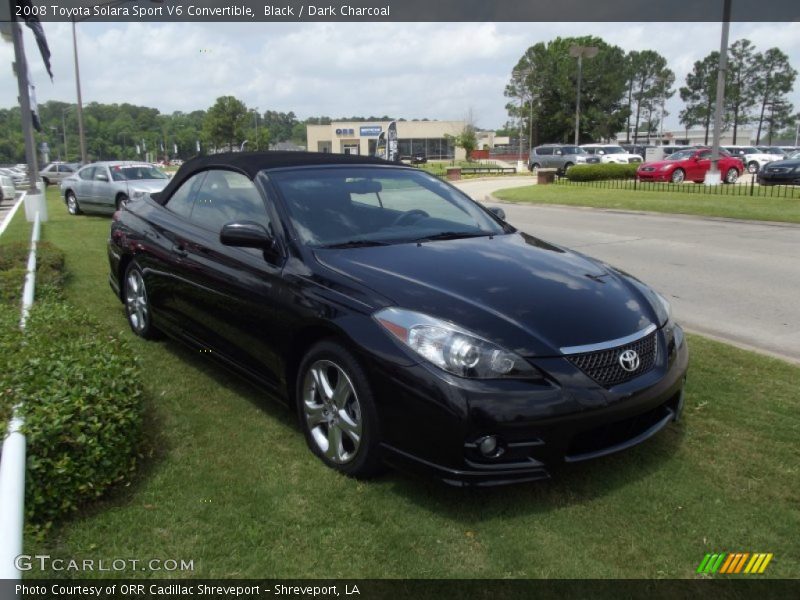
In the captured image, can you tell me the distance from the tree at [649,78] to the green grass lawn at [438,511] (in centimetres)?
12115

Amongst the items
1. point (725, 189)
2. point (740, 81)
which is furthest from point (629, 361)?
point (740, 81)

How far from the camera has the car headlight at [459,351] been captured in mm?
2930

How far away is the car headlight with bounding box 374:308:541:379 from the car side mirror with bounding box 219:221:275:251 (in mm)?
1152

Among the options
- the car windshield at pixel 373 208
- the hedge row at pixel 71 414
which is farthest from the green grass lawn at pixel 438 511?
the car windshield at pixel 373 208

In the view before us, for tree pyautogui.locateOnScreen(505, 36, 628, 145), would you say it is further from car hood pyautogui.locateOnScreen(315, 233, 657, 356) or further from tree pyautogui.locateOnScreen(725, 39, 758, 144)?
car hood pyautogui.locateOnScreen(315, 233, 657, 356)

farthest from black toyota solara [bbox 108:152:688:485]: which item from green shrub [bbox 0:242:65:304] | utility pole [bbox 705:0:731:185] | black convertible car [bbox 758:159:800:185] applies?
black convertible car [bbox 758:159:800:185]

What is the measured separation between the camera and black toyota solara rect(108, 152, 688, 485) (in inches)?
115

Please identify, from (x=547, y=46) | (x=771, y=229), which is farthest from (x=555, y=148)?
(x=547, y=46)

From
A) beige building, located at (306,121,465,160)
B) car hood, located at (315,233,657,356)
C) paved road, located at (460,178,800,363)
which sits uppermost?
beige building, located at (306,121,465,160)

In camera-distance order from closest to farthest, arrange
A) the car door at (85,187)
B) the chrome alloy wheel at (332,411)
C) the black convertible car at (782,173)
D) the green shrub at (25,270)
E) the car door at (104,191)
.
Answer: the chrome alloy wheel at (332,411) → the green shrub at (25,270) → the car door at (104,191) → the car door at (85,187) → the black convertible car at (782,173)

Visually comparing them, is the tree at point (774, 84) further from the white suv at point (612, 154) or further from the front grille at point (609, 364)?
the front grille at point (609, 364)

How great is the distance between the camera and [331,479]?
3400 millimetres

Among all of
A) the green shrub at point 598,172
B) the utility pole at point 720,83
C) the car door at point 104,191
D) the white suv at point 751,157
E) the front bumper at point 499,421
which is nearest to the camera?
the front bumper at point 499,421

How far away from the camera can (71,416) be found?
302cm
